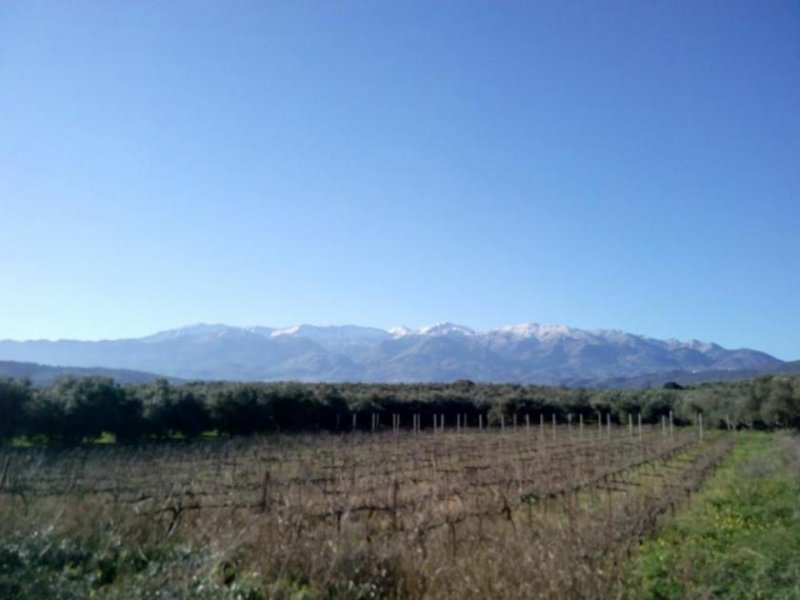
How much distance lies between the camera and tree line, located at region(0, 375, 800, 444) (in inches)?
1479

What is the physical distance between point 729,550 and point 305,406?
39601mm

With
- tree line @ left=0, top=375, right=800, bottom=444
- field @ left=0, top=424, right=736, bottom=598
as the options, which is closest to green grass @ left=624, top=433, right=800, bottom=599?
field @ left=0, top=424, right=736, bottom=598

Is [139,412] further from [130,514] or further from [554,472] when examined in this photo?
[130,514]

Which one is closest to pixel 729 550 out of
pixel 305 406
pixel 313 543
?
pixel 313 543

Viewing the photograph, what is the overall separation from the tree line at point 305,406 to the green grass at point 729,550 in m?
30.8

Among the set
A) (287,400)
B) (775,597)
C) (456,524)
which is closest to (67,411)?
(287,400)

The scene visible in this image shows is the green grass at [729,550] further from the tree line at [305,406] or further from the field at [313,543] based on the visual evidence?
the tree line at [305,406]

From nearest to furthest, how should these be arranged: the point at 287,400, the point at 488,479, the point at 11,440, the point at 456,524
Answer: the point at 456,524 → the point at 488,479 → the point at 11,440 → the point at 287,400

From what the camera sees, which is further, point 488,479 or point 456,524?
point 488,479

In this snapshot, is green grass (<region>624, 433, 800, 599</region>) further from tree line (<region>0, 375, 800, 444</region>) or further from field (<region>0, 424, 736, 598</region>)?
tree line (<region>0, 375, 800, 444</region>)

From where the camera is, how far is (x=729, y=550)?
12.0 metres

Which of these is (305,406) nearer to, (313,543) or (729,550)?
(729,550)

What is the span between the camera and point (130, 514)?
8.66 metres

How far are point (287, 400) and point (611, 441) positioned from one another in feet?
69.6
